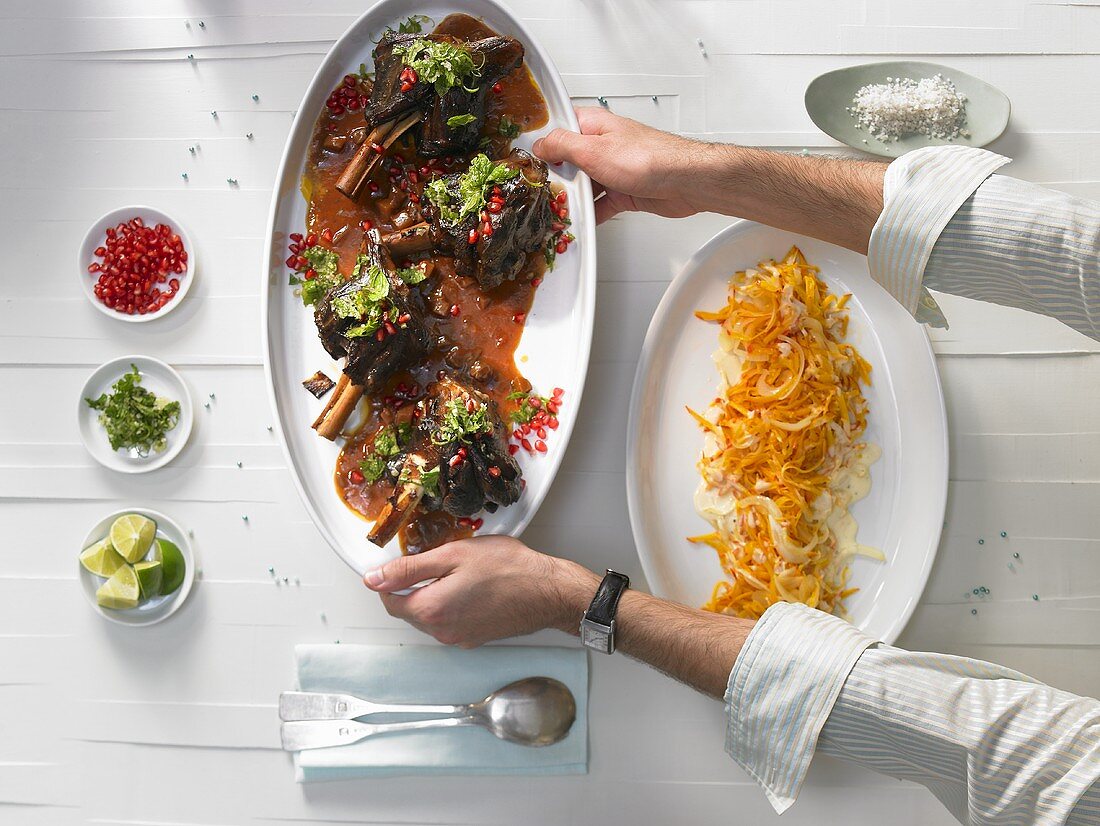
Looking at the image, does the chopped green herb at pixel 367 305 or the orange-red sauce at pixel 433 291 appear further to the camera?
the orange-red sauce at pixel 433 291

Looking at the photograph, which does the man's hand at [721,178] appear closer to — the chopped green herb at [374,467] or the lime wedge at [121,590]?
the chopped green herb at [374,467]

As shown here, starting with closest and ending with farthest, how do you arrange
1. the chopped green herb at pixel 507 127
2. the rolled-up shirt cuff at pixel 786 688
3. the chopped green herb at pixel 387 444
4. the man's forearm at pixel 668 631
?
1. the rolled-up shirt cuff at pixel 786 688
2. the man's forearm at pixel 668 631
3. the chopped green herb at pixel 387 444
4. the chopped green herb at pixel 507 127

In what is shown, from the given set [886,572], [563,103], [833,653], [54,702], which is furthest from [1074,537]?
[54,702]

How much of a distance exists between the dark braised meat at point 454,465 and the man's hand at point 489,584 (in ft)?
0.50

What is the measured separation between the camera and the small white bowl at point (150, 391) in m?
3.59

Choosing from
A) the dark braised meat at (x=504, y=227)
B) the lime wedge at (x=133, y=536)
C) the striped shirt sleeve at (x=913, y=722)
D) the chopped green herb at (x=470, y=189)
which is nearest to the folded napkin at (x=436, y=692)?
the lime wedge at (x=133, y=536)

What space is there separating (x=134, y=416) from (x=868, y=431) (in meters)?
3.16

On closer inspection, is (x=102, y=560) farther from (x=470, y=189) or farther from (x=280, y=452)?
(x=470, y=189)

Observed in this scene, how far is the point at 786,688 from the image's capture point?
92.1 inches

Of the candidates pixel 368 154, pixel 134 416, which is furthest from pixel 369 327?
pixel 134 416

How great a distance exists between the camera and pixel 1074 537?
140 inches

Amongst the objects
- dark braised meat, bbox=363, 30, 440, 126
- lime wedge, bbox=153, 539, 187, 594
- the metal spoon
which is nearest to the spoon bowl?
the metal spoon

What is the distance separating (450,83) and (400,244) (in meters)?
0.63

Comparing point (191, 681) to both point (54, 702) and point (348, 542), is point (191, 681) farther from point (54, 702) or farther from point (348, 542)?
point (348, 542)
